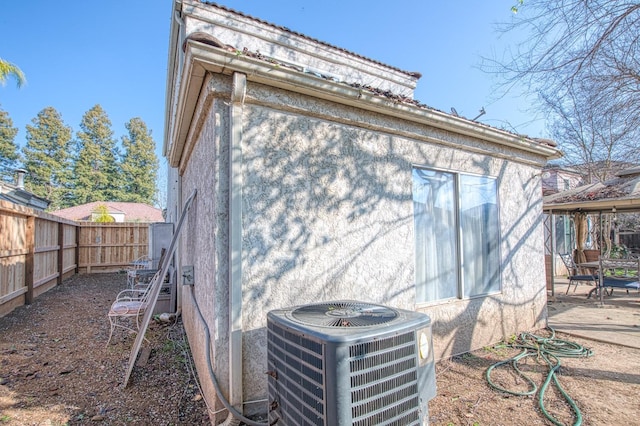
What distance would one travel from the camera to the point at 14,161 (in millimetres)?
31969

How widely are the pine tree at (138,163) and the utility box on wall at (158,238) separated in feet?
104

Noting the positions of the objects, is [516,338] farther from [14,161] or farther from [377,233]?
[14,161]

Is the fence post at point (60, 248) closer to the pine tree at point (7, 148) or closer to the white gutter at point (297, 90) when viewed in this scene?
the white gutter at point (297, 90)

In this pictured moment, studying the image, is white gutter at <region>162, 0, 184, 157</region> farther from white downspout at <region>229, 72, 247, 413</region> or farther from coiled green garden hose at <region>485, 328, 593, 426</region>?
coiled green garden hose at <region>485, 328, 593, 426</region>

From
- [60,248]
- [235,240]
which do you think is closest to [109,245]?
[60,248]

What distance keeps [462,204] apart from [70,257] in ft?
49.2

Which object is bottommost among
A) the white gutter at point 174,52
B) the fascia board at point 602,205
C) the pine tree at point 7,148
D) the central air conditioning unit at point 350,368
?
the central air conditioning unit at point 350,368

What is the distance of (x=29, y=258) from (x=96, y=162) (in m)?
31.7

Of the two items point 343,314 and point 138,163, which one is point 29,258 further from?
point 138,163

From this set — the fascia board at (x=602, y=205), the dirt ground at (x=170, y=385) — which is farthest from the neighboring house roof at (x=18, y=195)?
the fascia board at (x=602, y=205)

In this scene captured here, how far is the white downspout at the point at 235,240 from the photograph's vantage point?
2816 millimetres

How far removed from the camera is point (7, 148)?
31.2 metres

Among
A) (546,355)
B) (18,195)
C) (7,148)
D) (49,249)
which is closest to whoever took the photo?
(546,355)

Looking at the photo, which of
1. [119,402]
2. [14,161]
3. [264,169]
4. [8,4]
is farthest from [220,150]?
[14,161]
